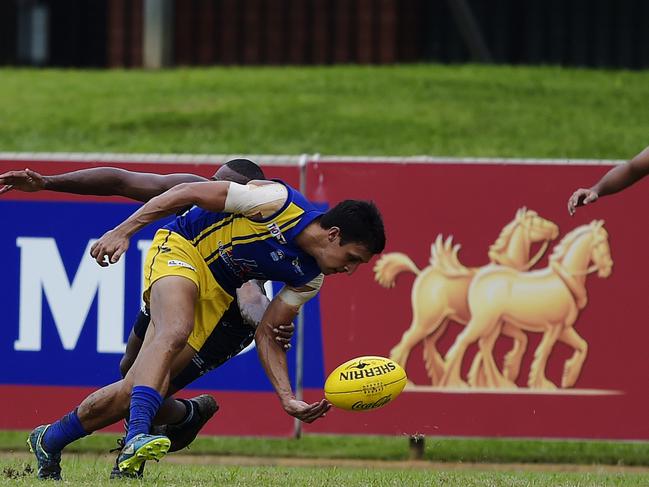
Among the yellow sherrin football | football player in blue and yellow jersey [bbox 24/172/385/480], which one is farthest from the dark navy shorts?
the yellow sherrin football

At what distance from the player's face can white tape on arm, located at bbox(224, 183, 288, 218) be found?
35 cm

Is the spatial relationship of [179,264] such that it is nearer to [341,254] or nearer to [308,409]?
[341,254]

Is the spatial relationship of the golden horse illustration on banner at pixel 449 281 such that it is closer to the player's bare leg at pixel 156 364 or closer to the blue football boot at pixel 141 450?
the player's bare leg at pixel 156 364

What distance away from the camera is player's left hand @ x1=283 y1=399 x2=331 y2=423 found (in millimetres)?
7609

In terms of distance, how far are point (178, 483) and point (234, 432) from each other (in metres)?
3.49

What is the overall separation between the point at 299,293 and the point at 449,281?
3.37 m

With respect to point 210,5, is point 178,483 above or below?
below

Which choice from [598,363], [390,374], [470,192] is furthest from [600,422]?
[390,374]

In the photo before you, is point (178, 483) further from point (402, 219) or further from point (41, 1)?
point (41, 1)

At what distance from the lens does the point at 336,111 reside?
1914cm

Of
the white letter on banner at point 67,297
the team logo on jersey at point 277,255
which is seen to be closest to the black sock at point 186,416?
the team logo on jersey at point 277,255

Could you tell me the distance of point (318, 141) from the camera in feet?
58.9

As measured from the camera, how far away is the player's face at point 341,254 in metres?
7.77

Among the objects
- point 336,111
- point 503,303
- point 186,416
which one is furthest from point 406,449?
point 336,111
